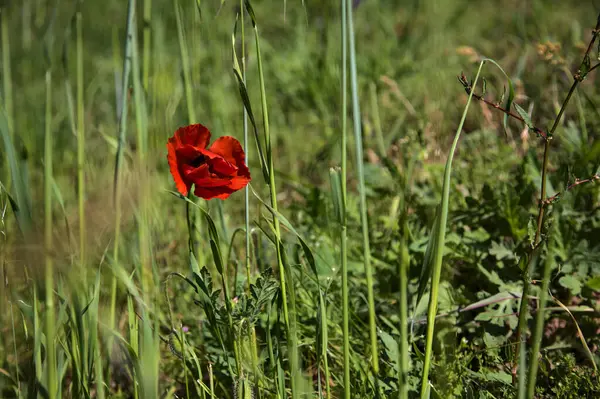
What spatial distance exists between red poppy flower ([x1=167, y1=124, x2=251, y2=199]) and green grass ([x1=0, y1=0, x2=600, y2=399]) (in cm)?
4

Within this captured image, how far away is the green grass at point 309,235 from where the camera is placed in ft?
3.04

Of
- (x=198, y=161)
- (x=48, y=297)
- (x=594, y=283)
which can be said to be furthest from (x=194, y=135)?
(x=594, y=283)

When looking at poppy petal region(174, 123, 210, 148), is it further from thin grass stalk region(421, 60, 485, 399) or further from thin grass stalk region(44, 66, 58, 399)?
thin grass stalk region(421, 60, 485, 399)

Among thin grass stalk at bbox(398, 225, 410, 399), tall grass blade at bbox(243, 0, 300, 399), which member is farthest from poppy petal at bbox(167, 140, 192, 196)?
thin grass stalk at bbox(398, 225, 410, 399)

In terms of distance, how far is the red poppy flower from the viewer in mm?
948

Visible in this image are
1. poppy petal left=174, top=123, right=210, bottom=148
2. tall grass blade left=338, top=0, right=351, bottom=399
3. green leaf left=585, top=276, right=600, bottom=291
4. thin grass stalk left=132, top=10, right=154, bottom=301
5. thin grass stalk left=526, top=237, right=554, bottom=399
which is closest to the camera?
thin grass stalk left=526, top=237, right=554, bottom=399

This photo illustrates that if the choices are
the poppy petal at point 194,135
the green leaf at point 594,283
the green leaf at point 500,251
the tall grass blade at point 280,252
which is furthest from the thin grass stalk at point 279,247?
the green leaf at point 594,283

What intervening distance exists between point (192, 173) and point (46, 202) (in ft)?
0.66

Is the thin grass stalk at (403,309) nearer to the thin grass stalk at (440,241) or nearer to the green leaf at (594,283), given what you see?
the thin grass stalk at (440,241)

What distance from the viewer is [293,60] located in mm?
2754

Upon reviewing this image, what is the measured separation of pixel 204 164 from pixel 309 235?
2.37 ft

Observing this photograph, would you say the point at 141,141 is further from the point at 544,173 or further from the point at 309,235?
the point at 544,173

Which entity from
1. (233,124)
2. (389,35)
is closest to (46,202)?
(233,124)

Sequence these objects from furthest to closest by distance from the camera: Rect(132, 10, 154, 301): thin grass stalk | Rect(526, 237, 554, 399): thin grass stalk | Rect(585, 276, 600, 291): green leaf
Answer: Rect(585, 276, 600, 291): green leaf → Rect(132, 10, 154, 301): thin grass stalk → Rect(526, 237, 554, 399): thin grass stalk
